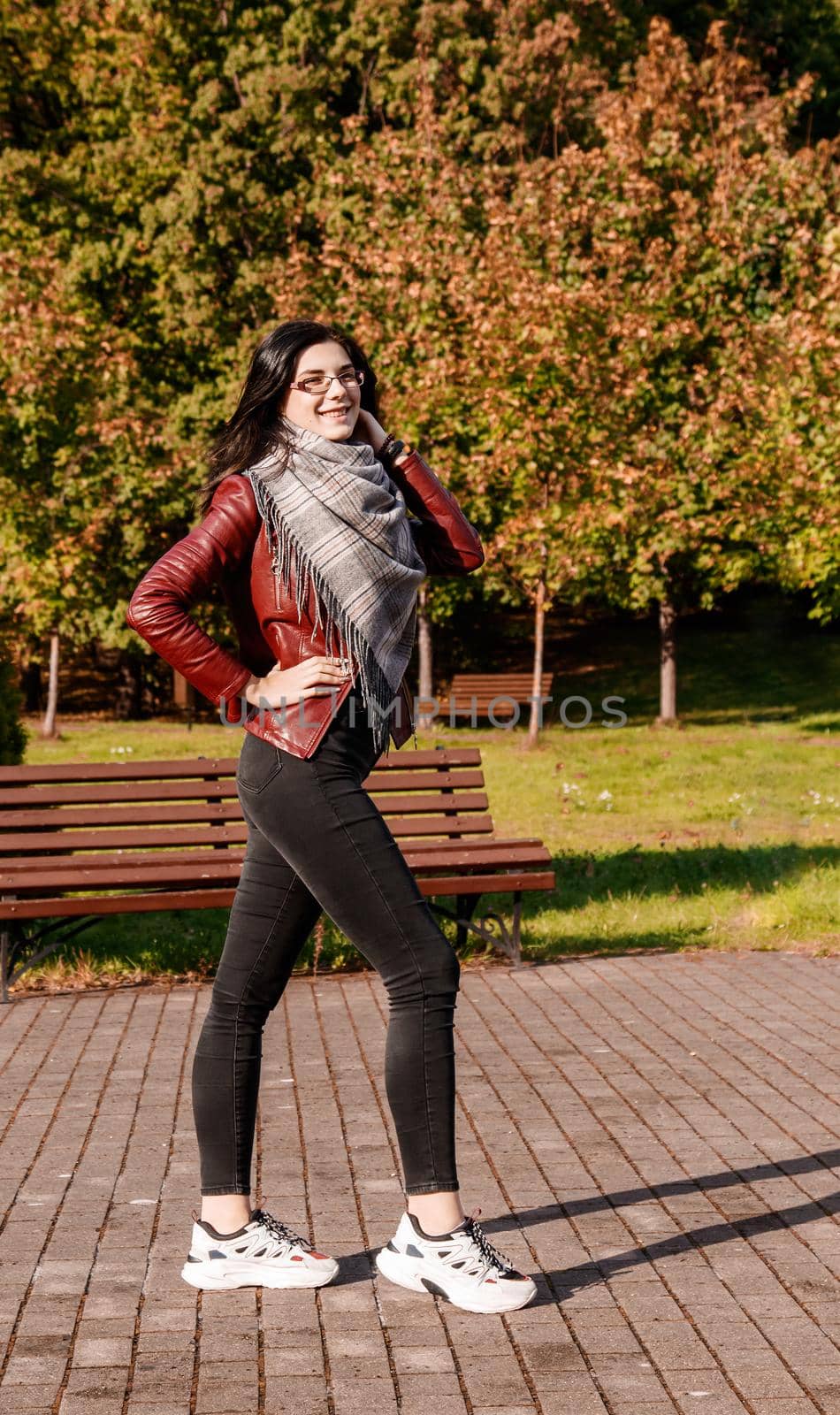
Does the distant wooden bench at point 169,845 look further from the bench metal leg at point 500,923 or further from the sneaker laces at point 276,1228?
the sneaker laces at point 276,1228

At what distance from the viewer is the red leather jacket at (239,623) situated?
3.49m

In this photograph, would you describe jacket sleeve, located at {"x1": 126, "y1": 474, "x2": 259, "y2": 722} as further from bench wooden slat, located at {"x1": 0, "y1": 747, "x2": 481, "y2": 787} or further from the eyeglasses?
bench wooden slat, located at {"x1": 0, "y1": 747, "x2": 481, "y2": 787}

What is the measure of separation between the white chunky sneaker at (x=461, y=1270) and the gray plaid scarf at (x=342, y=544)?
1.12m

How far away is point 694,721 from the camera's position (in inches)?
985

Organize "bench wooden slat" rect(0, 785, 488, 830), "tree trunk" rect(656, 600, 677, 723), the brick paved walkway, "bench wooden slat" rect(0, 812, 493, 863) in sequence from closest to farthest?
the brick paved walkway → "bench wooden slat" rect(0, 812, 493, 863) → "bench wooden slat" rect(0, 785, 488, 830) → "tree trunk" rect(656, 600, 677, 723)

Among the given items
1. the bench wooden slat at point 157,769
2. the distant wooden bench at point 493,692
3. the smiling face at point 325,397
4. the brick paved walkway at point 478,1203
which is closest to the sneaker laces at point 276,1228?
the brick paved walkway at point 478,1203

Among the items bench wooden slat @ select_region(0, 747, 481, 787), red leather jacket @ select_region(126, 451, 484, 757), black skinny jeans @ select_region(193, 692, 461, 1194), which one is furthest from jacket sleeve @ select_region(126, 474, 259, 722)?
bench wooden slat @ select_region(0, 747, 481, 787)

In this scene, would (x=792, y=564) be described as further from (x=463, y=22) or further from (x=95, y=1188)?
(x=95, y=1188)

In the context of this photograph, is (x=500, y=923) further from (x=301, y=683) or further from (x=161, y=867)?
(x=301, y=683)

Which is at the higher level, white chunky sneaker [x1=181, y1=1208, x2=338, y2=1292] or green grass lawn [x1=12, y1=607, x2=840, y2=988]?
green grass lawn [x1=12, y1=607, x2=840, y2=988]

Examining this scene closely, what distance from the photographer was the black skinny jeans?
140 inches

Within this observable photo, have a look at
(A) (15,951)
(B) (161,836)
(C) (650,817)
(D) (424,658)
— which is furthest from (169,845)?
(D) (424,658)

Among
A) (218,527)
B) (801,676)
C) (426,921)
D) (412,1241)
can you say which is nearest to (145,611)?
(218,527)

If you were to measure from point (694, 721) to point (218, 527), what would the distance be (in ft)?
72.0
